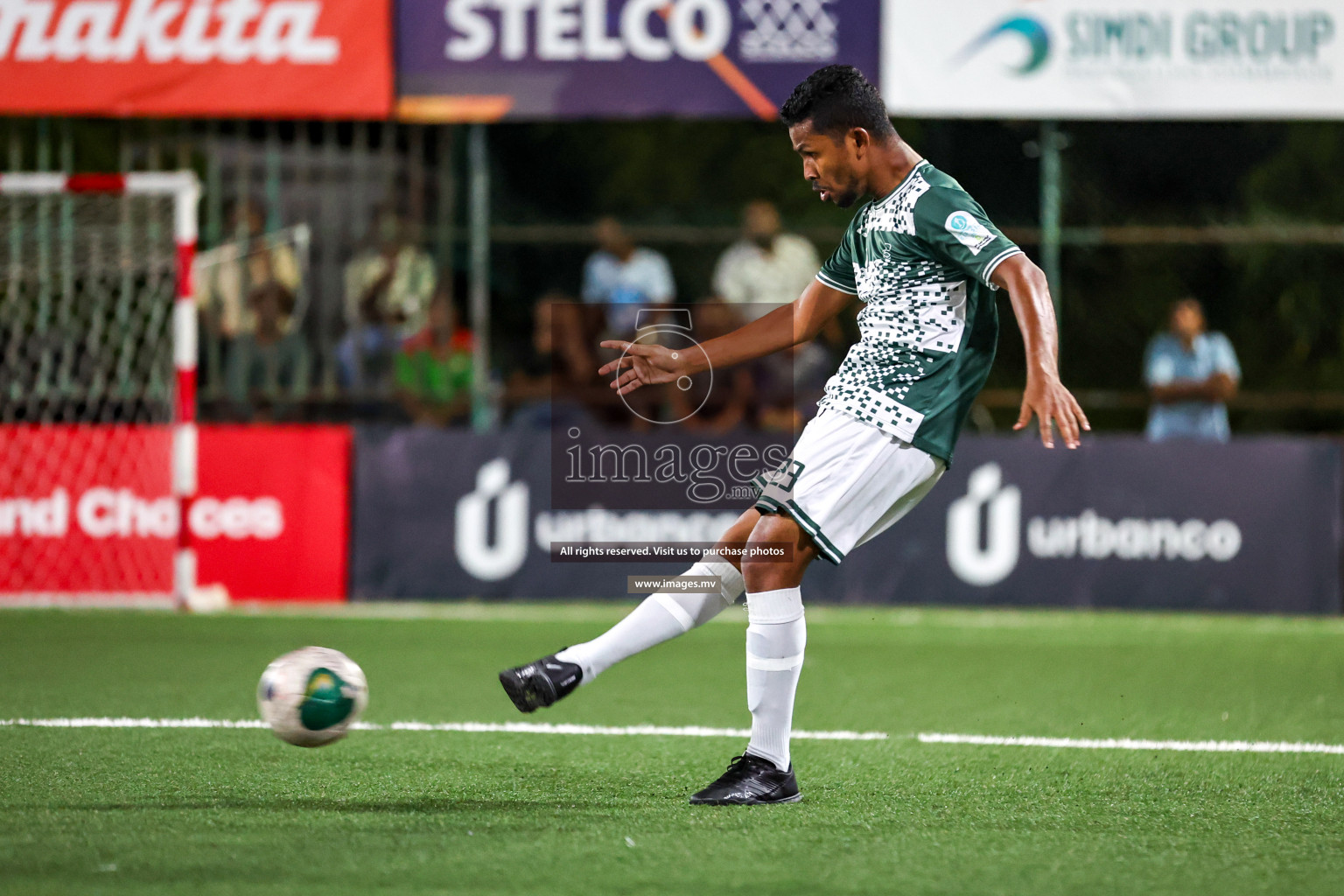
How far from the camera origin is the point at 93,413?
1076cm

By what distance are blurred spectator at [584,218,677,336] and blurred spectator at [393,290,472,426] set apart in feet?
3.39

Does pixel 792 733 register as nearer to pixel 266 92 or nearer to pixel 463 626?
pixel 463 626

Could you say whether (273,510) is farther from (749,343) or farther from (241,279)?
(749,343)

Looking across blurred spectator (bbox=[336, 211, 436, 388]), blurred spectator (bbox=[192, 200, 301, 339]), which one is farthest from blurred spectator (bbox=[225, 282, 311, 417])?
blurred spectator (bbox=[336, 211, 436, 388])

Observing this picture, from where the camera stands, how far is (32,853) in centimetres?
396

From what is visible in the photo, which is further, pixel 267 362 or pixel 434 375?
pixel 434 375

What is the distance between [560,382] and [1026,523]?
3334 mm

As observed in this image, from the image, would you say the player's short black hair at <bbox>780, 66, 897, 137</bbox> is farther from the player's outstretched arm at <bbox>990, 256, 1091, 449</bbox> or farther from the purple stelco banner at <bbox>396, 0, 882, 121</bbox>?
the purple stelco banner at <bbox>396, 0, 882, 121</bbox>

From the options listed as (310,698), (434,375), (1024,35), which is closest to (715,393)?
(434,375)

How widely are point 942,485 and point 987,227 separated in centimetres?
643

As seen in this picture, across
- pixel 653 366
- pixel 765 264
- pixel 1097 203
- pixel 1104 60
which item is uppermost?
pixel 1104 60

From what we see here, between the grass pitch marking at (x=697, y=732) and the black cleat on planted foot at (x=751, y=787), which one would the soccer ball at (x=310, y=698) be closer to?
the black cleat on planted foot at (x=751, y=787)

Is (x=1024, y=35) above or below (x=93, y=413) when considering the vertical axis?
above

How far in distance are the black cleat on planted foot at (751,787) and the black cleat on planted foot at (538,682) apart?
1.56 ft
